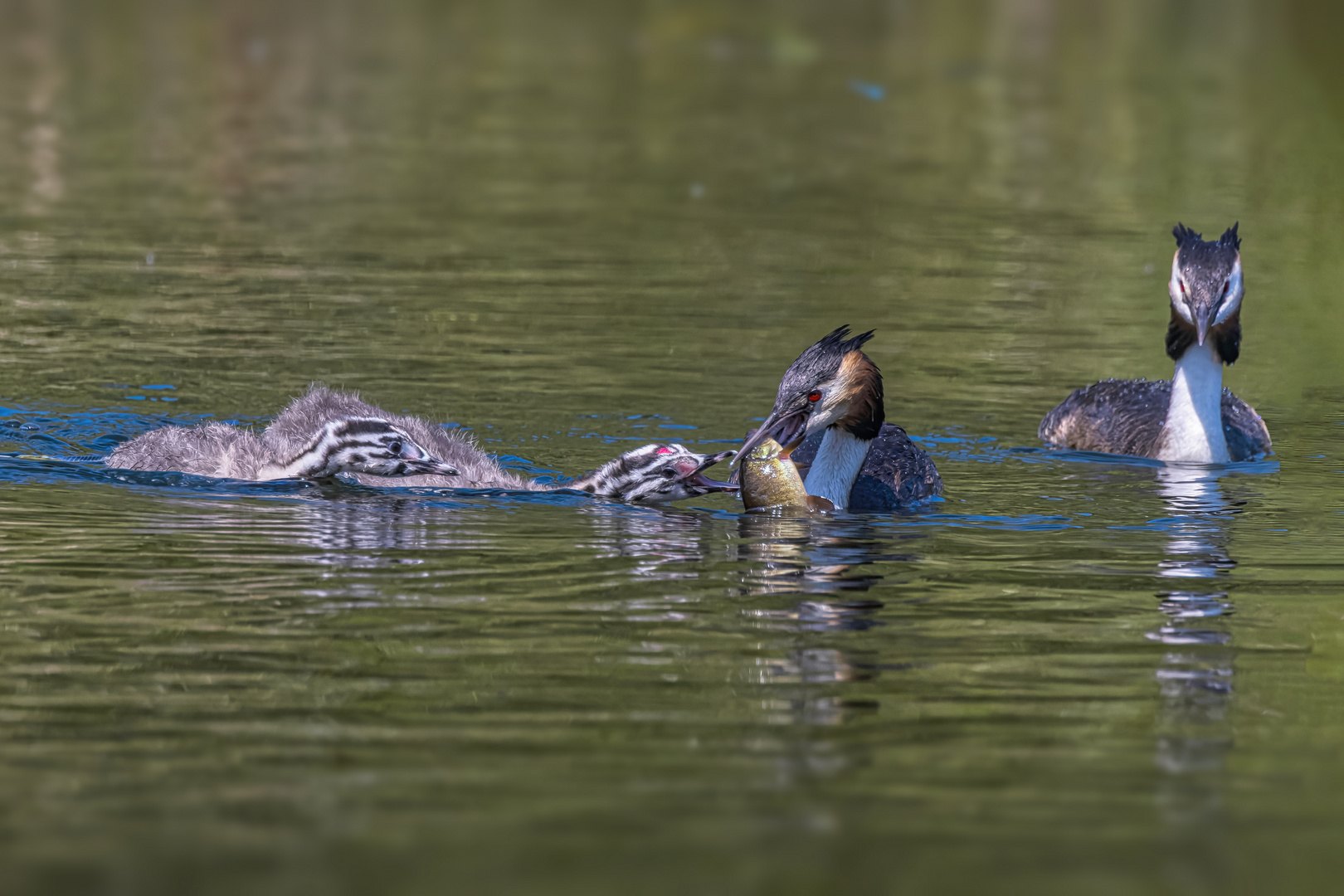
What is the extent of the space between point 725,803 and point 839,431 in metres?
4.76

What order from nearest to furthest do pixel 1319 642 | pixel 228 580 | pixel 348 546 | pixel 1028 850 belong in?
pixel 1028 850 → pixel 1319 642 → pixel 228 580 → pixel 348 546

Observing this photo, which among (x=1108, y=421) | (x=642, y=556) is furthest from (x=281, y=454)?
(x=1108, y=421)

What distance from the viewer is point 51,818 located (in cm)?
508

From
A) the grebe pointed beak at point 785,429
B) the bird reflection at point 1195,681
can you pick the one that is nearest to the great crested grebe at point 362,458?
the grebe pointed beak at point 785,429

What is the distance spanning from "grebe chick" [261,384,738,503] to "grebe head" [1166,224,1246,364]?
3532 mm

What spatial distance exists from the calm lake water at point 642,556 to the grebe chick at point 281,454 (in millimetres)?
172

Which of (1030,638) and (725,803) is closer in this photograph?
(725,803)

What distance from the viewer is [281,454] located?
1002 cm

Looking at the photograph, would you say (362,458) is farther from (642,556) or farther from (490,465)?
(642,556)

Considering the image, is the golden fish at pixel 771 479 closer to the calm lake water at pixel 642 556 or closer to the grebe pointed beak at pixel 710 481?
the grebe pointed beak at pixel 710 481

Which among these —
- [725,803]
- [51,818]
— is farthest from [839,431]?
[51,818]

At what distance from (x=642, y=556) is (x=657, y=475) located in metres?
1.11

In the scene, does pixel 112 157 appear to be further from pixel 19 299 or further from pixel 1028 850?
pixel 1028 850

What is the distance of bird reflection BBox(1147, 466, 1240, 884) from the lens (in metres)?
5.21
